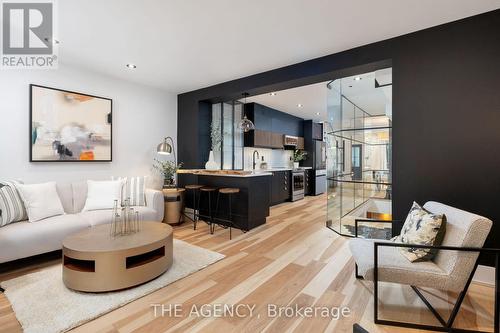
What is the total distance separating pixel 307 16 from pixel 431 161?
82.8 inches

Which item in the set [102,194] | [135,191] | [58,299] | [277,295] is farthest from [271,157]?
[58,299]

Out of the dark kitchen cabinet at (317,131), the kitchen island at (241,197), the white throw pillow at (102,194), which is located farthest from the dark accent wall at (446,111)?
the dark kitchen cabinet at (317,131)

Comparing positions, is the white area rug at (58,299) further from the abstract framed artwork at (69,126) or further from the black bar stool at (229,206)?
the abstract framed artwork at (69,126)

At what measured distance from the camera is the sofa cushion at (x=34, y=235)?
238 cm

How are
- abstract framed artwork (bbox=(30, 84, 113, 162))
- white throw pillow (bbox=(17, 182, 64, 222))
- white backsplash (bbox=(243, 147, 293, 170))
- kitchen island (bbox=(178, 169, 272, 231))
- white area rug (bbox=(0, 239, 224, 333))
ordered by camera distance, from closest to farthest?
white area rug (bbox=(0, 239, 224, 333))
white throw pillow (bbox=(17, 182, 64, 222))
abstract framed artwork (bbox=(30, 84, 113, 162))
kitchen island (bbox=(178, 169, 272, 231))
white backsplash (bbox=(243, 147, 293, 170))

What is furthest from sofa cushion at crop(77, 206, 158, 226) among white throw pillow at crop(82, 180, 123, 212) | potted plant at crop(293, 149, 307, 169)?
potted plant at crop(293, 149, 307, 169)

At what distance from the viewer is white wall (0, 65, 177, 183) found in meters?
3.05

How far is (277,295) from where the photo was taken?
6.95 ft

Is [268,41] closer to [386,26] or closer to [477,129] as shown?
[386,26]

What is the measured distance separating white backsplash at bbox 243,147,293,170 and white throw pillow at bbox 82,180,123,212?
357 cm

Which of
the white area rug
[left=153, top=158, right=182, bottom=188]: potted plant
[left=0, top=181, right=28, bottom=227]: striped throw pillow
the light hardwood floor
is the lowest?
the light hardwood floor

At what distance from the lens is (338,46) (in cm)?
301

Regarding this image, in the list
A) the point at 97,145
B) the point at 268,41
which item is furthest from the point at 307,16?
the point at 97,145

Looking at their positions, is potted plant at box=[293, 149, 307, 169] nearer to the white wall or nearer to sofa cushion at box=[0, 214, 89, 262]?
the white wall
